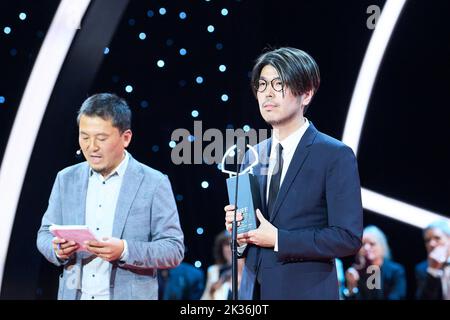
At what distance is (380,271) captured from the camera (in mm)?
5484

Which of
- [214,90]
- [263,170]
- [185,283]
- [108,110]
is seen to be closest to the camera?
[263,170]

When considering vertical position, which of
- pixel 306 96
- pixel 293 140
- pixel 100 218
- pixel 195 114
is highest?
pixel 195 114

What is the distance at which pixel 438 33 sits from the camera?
579cm

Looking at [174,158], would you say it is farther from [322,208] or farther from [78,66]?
[322,208]

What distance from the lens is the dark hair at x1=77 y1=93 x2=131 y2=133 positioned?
3.23 m

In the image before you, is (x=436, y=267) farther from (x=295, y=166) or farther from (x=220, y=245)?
(x=295, y=166)

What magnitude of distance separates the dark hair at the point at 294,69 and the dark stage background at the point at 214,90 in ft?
4.80

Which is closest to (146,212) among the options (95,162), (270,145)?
(95,162)

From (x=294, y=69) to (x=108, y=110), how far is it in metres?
0.89

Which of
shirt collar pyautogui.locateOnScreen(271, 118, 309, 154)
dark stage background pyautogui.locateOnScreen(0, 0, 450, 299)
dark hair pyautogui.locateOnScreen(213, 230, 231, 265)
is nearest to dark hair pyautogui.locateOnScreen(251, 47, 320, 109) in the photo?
shirt collar pyautogui.locateOnScreen(271, 118, 309, 154)

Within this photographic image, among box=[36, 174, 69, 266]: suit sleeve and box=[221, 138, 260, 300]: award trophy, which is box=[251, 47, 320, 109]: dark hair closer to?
box=[221, 138, 260, 300]: award trophy

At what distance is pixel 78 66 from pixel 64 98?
0.22m

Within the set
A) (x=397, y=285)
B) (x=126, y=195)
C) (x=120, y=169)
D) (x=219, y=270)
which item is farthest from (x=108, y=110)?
(x=397, y=285)
